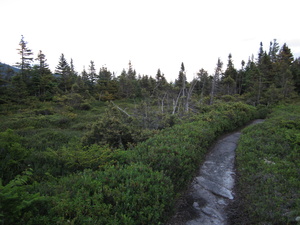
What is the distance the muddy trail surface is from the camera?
4.02 metres

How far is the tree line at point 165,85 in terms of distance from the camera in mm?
22452

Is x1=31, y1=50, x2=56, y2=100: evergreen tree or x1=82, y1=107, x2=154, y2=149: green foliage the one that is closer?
x1=82, y1=107, x2=154, y2=149: green foliage

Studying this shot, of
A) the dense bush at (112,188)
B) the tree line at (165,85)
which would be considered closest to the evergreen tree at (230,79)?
the tree line at (165,85)

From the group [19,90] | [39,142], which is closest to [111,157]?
[39,142]

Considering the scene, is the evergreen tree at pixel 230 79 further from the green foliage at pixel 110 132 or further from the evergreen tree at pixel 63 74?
the evergreen tree at pixel 63 74

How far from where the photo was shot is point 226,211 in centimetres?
437

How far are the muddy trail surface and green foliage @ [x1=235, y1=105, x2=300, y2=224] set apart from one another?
1.43 feet

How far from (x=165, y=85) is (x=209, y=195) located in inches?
934

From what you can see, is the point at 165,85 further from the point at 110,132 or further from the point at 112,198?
the point at 112,198

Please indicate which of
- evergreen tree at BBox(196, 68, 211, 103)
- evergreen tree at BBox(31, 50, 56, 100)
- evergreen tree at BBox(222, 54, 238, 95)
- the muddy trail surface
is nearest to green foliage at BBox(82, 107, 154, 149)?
the muddy trail surface

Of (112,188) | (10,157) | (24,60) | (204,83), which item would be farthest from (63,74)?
(112,188)

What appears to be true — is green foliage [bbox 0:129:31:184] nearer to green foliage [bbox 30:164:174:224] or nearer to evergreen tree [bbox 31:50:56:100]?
green foliage [bbox 30:164:174:224]

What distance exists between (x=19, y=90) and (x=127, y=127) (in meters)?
26.4

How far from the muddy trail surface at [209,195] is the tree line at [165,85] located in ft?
29.4
